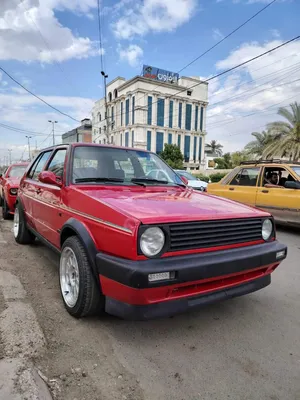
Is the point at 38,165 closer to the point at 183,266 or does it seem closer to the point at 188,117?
the point at 183,266

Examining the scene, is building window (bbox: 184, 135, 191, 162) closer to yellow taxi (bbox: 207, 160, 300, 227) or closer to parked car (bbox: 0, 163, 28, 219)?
yellow taxi (bbox: 207, 160, 300, 227)

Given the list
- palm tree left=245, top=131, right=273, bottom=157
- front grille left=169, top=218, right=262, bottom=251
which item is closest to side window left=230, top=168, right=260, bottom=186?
front grille left=169, top=218, right=262, bottom=251

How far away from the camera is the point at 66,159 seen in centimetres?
332

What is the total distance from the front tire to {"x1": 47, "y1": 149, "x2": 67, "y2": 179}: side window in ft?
3.16

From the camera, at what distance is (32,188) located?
14.3ft

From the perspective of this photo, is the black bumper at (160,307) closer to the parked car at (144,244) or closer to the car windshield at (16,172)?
the parked car at (144,244)

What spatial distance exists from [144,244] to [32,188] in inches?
114

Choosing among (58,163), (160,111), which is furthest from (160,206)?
(160,111)

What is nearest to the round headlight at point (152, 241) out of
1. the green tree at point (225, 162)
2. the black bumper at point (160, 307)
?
the black bumper at point (160, 307)

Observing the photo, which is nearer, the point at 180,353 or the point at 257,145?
the point at 180,353

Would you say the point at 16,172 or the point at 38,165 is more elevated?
the point at 38,165

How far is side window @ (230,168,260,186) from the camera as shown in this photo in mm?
7259

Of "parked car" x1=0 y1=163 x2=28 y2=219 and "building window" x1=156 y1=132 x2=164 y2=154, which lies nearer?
"parked car" x1=0 y1=163 x2=28 y2=219

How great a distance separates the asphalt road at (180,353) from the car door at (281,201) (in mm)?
3593
